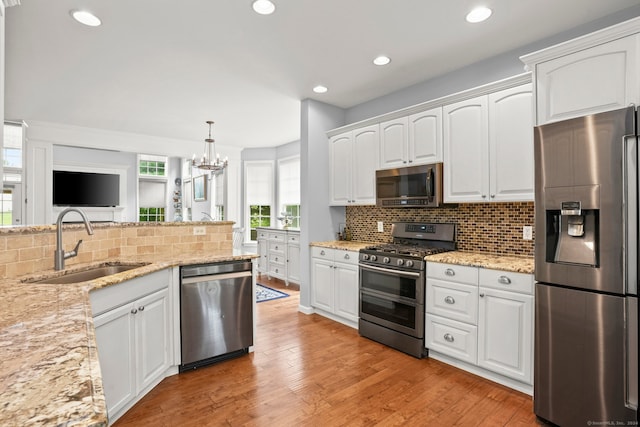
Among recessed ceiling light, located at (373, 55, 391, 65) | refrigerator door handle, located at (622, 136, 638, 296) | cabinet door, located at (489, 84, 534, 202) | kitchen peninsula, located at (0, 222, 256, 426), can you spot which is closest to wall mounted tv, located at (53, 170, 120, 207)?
kitchen peninsula, located at (0, 222, 256, 426)

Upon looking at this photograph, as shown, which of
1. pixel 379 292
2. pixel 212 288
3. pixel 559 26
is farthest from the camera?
pixel 379 292

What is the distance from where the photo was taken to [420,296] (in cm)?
286

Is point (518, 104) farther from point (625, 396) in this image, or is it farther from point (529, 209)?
point (625, 396)

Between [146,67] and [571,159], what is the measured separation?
11.9 ft

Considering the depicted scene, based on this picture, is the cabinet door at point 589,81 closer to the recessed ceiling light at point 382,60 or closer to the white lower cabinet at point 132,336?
the recessed ceiling light at point 382,60

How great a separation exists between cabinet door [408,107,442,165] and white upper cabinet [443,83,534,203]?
0.24 feet

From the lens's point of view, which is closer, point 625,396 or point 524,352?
point 625,396

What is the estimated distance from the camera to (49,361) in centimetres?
77

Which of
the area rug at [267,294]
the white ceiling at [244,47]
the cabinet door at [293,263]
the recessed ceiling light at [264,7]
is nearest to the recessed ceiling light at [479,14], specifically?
the white ceiling at [244,47]

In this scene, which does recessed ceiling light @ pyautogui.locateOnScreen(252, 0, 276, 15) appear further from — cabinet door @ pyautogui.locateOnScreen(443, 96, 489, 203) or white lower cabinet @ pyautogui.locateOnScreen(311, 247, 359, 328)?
white lower cabinet @ pyautogui.locateOnScreen(311, 247, 359, 328)

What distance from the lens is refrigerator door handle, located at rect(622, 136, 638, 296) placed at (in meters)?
1.64

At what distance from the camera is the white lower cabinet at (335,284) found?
A: 3549 mm

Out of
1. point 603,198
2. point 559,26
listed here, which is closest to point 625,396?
point 603,198

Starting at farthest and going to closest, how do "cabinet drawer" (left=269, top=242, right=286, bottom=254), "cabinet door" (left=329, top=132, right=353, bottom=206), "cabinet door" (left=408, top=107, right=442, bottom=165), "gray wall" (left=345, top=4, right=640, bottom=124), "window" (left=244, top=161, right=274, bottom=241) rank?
1. "window" (left=244, top=161, right=274, bottom=241)
2. "cabinet drawer" (left=269, top=242, right=286, bottom=254)
3. "cabinet door" (left=329, top=132, right=353, bottom=206)
4. "cabinet door" (left=408, top=107, right=442, bottom=165)
5. "gray wall" (left=345, top=4, right=640, bottom=124)
